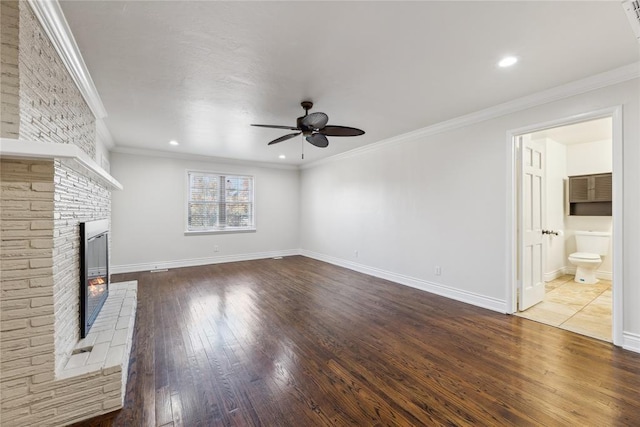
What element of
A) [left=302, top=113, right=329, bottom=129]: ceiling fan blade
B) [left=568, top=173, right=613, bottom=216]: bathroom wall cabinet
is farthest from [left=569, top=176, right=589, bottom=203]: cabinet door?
[left=302, top=113, right=329, bottom=129]: ceiling fan blade

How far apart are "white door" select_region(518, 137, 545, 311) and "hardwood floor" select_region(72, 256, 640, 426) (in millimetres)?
606

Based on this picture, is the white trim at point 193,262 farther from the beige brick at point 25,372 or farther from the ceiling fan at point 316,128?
the ceiling fan at point 316,128

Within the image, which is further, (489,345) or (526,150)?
(526,150)

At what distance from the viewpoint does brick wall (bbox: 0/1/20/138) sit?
1.37 m

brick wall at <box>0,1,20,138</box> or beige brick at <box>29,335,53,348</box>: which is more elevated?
brick wall at <box>0,1,20,138</box>

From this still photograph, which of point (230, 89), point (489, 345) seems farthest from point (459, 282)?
point (230, 89)

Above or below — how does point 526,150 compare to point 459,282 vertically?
above

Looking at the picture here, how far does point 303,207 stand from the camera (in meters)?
7.44

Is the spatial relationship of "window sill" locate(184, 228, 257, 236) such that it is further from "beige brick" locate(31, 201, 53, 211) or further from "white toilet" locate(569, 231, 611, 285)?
"white toilet" locate(569, 231, 611, 285)

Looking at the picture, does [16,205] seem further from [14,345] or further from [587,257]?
[587,257]

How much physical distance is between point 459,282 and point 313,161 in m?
4.46

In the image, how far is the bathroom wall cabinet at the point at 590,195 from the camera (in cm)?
460

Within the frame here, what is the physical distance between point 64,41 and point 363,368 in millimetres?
3350

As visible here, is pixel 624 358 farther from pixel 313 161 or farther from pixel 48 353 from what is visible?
pixel 313 161
